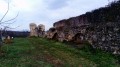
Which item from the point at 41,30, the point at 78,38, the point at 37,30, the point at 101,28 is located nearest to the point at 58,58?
the point at 101,28

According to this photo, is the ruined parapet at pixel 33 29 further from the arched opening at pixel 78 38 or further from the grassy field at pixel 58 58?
the grassy field at pixel 58 58

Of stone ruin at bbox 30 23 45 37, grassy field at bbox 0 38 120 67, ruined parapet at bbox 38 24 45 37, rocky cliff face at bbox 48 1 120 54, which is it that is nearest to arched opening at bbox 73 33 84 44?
rocky cliff face at bbox 48 1 120 54

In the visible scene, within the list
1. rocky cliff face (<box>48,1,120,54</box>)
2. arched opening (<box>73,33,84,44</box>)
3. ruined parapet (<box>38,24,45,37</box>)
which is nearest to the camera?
rocky cliff face (<box>48,1,120,54</box>)

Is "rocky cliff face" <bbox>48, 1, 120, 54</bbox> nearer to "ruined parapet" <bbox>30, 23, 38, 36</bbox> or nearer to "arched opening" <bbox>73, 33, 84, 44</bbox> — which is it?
"arched opening" <bbox>73, 33, 84, 44</bbox>

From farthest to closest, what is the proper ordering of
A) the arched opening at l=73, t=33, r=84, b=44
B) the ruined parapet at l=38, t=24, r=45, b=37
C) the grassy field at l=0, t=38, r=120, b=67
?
1. the ruined parapet at l=38, t=24, r=45, b=37
2. the arched opening at l=73, t=33, r=84, b=44
3. the grassy field at l=0, t=38, r=120, b=67

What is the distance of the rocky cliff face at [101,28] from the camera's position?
17172 mm

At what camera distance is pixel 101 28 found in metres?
18.5

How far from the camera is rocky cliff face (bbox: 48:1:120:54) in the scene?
17172 mm

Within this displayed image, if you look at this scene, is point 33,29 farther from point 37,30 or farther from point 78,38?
point 78,38

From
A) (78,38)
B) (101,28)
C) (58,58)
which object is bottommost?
(58,58)

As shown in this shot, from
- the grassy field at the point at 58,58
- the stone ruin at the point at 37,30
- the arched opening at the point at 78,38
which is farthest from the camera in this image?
the stone ruin at the point at 37,30

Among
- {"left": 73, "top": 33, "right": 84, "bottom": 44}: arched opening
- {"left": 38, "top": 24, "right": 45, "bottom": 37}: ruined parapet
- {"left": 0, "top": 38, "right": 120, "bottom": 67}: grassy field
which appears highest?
{"left": 38, "top": 24, "right": 45, "bottom": 37}: ruined parapet

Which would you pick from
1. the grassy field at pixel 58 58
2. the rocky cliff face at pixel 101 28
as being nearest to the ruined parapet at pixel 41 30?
the rocky cliff face at pixel 101 28

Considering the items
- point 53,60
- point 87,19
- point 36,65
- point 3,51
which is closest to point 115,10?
point 87,19
